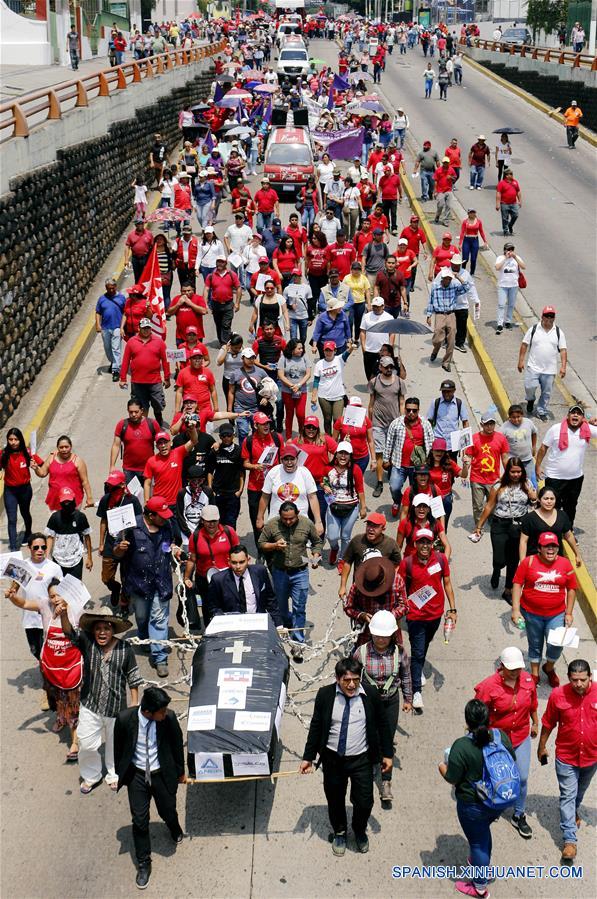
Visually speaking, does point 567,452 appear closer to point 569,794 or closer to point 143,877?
point 569,794

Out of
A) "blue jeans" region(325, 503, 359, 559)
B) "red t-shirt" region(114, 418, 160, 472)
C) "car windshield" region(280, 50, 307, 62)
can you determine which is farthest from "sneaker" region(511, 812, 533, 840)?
"car windshield" region(280, 50, 307, 62)

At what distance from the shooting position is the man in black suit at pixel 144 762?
7.10 m

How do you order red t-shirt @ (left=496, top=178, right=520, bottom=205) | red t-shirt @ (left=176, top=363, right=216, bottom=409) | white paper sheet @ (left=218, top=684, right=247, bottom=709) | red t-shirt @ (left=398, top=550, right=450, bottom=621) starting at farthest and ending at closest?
red t-shirt @ (left=496, top=178, right=520, bottom=205)
red t-shirt @ (left=176, top=363, right=216, bottom=409)
red t-shirt @ (left=398, top=550, right=450, bottom=621)
white paper sheet @ (left=218, top=684, right=247, bottom=709)

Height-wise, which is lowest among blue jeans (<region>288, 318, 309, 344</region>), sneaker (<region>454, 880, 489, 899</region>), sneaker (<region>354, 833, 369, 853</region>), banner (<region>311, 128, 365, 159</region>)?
sneaker (<region>454, 880, 489, 899</region>)

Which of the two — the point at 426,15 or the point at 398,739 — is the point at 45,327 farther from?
the point at 426,15

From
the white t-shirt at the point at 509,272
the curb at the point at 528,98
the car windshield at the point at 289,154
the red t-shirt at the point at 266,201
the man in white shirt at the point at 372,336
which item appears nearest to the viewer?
the man in white shirt at the point at 372,336

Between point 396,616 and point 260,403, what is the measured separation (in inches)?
158

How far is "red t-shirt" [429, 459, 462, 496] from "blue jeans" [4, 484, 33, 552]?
433cm

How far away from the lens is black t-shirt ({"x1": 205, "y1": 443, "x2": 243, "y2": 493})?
35.0 ft

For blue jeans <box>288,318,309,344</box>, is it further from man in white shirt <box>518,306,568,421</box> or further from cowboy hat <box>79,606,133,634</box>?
cowboy hat <box>79,606,133,634</box>

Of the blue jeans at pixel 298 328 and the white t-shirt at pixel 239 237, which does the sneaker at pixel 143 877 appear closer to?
the blue jeans at pixel 298 328

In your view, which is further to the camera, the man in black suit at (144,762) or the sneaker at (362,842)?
the sneaker at (362,842)

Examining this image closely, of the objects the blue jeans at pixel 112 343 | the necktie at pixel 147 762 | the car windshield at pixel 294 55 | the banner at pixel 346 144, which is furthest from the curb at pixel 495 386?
the car windshield at pixel 294 55

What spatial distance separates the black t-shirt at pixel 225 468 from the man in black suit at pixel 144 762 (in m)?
3.79
